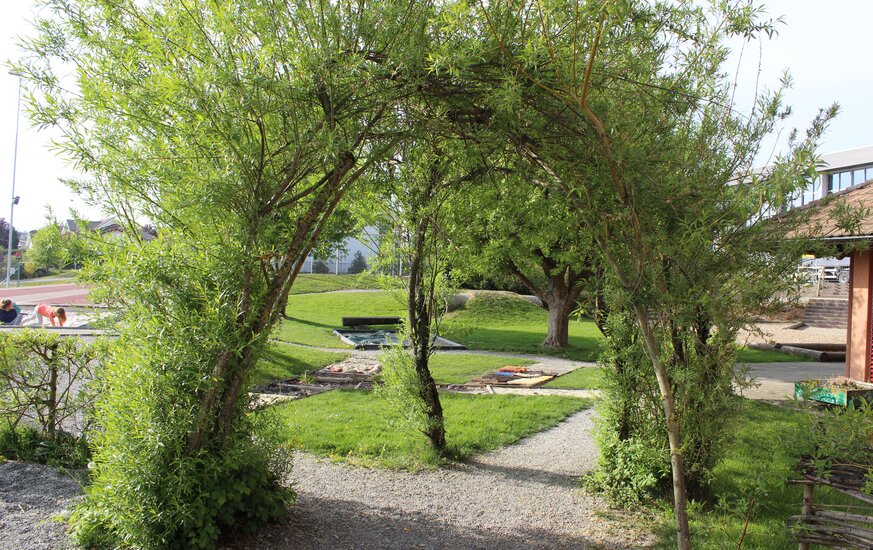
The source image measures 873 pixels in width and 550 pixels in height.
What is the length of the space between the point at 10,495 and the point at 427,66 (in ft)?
14.4

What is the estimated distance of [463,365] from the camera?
14.1 meters

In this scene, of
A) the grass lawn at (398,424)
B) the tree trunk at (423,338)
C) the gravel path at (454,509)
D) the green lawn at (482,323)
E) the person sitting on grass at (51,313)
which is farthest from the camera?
the green lawn at (482,323)

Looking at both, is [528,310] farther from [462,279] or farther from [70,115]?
A: [70,115]

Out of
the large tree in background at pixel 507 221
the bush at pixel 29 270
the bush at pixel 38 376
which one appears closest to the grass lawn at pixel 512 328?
the large tree in background at pixel 507 221

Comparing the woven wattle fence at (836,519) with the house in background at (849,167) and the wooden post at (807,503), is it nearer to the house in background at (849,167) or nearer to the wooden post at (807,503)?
the wooden post at (807,503)

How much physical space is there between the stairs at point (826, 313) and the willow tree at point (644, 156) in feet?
74.5

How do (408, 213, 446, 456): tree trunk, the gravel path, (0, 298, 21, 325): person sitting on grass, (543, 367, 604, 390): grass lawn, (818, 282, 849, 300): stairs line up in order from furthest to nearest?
(818, 282, 849, 300): stairs, (0, 298, 21, 325): person sitting on grass, (543, 367, 604, 390): grass lawn, (408, 213, 446, 456): tree trunk, the gravel path

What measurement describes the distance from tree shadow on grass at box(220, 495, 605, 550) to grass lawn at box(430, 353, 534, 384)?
7.03 metres

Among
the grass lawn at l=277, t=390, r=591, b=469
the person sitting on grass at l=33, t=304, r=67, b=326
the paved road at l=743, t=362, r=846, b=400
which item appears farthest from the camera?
the person sitting on grass at l=33, t=304, r=67, b=326

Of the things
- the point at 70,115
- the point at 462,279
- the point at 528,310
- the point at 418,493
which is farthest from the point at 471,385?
the point at 528,310

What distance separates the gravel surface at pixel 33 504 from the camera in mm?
3969

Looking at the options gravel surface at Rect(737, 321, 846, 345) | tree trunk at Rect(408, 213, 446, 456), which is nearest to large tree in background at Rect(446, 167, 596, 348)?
tree trunk at Rect(408, 213, 446, 456)

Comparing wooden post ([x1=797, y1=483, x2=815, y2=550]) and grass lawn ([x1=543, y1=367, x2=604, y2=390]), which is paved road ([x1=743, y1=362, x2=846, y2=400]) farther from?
wooden post ([x1=797, y1=483, x2=815, y2=550])

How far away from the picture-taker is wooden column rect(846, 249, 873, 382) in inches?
387
